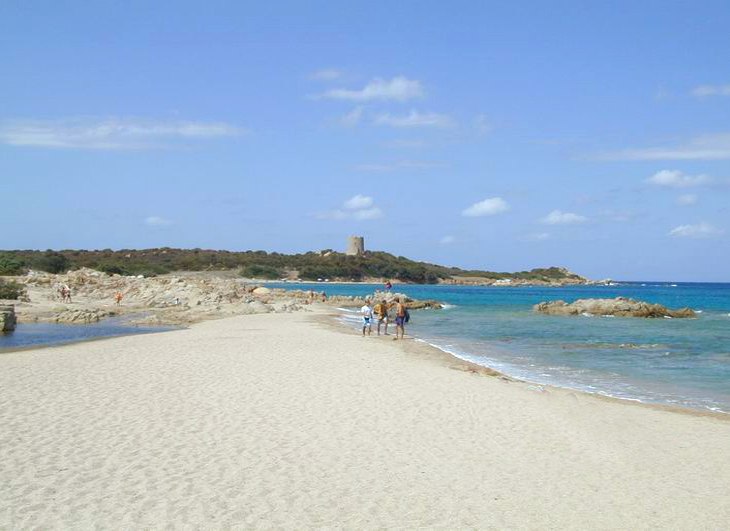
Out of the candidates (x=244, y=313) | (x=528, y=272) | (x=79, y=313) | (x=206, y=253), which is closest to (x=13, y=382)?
(x=79, y=313)

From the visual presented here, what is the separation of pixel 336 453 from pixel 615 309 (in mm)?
44515

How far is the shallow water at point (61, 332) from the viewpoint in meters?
21.2

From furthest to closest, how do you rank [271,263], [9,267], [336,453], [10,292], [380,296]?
[271,263]
[9,267]
[380,296]
[10,292]
[336,453]

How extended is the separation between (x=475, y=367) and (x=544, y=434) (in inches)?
288

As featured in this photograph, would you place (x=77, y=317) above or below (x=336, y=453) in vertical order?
above

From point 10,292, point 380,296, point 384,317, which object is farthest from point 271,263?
point 384,317

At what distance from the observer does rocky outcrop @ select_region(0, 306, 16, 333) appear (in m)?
23.9

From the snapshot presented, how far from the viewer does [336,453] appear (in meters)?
8.64

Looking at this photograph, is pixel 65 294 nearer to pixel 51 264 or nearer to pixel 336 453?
pixel 336 453

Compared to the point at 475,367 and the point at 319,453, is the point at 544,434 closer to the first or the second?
the point at 319,453

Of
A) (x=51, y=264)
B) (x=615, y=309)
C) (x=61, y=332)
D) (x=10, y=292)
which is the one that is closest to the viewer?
(x=61, y=332)

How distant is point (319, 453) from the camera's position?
8.61m

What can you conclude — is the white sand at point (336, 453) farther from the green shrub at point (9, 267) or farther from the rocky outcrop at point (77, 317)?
the green shrub at point (9, 267)

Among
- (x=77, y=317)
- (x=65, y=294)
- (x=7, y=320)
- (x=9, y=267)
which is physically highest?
(x=9, y=267)
